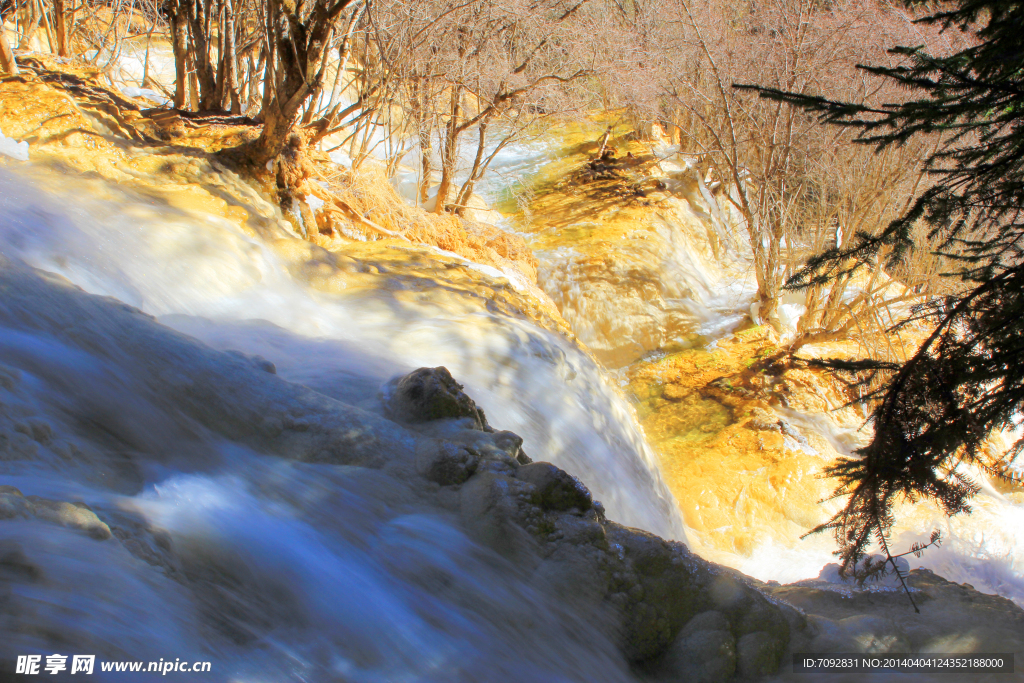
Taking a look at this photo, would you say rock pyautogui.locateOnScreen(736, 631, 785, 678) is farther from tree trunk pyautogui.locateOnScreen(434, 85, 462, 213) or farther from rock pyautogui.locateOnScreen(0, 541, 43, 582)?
tree trunk pyautogui.locateOnScreen(434, 85, 462, 213)

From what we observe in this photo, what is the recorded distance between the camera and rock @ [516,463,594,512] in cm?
285

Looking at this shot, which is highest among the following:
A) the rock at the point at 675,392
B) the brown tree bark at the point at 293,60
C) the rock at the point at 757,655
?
the brown tree bark at the point at 293,60

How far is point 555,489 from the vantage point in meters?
2.87

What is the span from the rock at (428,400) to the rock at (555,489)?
674 millimetres

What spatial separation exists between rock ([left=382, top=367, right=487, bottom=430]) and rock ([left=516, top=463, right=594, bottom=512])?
26.5 inches

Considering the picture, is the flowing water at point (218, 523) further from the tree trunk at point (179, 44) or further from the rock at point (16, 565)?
the tree trunk at point (179, 44)

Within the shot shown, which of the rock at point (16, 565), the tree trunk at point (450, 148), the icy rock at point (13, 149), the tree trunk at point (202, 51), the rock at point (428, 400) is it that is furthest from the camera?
the tree trunk at point (450, 148)

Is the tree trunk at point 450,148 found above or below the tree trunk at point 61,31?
below

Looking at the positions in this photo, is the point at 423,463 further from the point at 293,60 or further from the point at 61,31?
the point at 61,31

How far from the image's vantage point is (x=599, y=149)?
54.1ft

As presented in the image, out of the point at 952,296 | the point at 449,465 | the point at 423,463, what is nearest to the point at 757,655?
the point at 449,465

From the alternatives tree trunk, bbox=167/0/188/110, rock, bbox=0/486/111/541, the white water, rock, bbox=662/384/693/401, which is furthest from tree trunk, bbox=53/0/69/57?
rock, bbox=0/486/111/541

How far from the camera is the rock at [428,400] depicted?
11.3 feet

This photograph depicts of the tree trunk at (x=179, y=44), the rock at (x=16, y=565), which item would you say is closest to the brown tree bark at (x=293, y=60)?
the tree trunk at (x=179, y=44)
